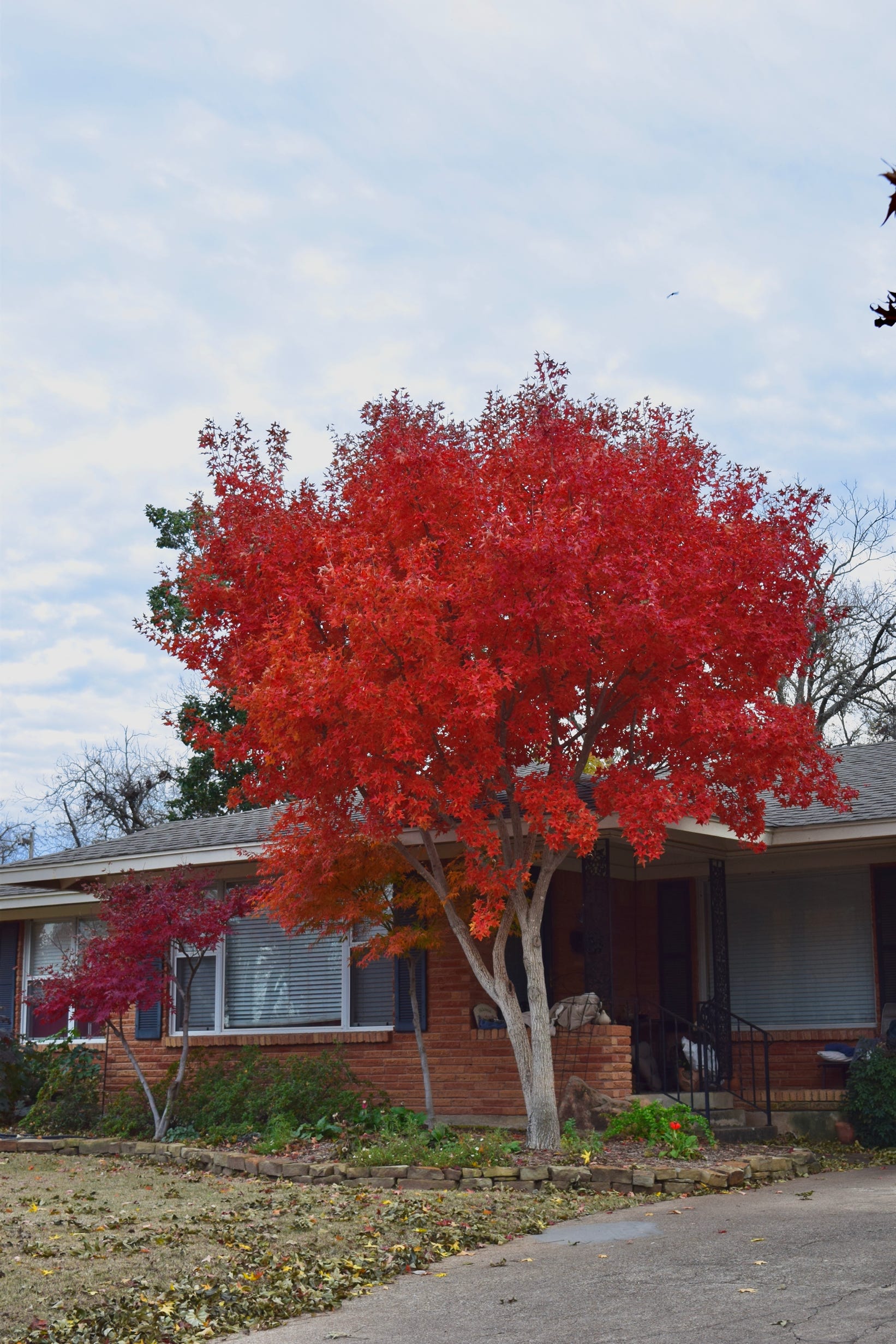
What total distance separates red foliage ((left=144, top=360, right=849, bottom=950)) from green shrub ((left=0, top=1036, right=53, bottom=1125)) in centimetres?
647

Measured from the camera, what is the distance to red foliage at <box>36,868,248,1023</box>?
1346cm

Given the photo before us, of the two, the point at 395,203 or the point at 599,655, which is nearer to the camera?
the point at 599,655

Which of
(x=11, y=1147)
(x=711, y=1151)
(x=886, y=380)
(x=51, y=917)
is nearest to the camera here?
(x=886, y=380)

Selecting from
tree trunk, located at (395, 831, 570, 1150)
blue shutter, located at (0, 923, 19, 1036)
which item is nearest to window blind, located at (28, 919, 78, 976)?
blue shutter, located at (0, 923, 19, 1036)

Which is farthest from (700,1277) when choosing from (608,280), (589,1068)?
(608,280)

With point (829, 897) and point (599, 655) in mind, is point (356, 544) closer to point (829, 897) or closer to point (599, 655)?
point (599, 655)

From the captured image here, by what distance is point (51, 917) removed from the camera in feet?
61.5

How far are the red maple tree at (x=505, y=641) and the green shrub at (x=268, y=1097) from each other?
217 cm

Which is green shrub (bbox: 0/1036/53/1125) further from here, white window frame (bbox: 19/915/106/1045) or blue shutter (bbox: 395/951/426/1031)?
blue shutter (bbox: 395/951/426/1031)

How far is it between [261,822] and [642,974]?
5.43 m

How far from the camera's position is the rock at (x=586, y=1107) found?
1197 cm

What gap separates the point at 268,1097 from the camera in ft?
45.4

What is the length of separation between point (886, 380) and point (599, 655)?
25.2 ft

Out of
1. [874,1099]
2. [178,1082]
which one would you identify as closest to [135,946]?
[178,1082]
